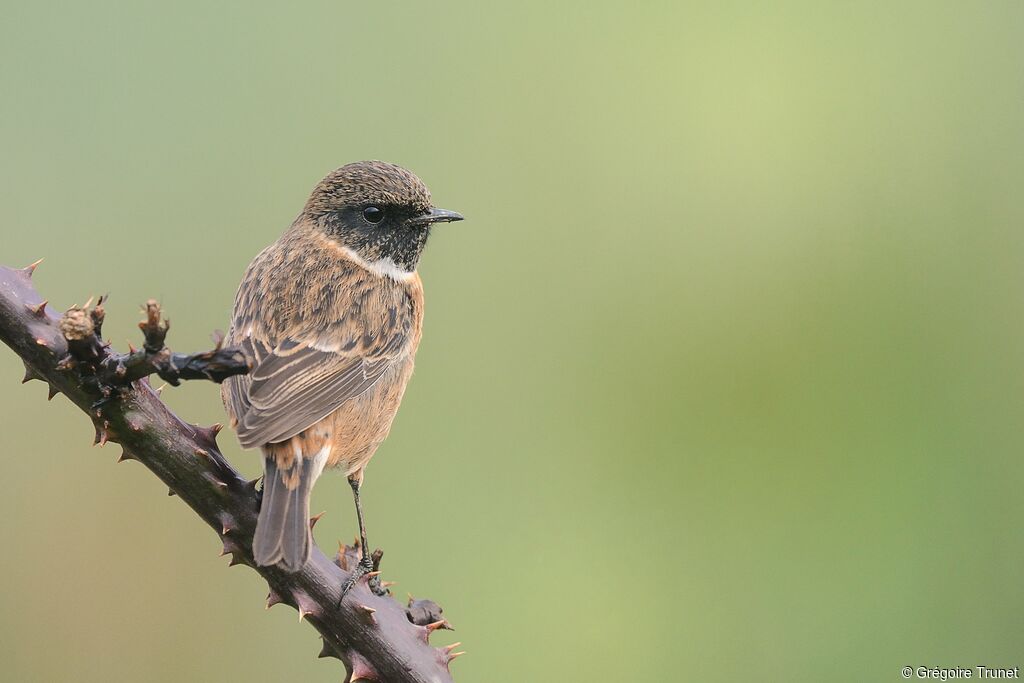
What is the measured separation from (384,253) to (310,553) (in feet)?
6.41

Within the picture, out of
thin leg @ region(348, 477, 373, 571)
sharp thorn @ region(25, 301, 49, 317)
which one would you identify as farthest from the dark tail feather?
sharp thorn @ region(25, 301, 49, 317)

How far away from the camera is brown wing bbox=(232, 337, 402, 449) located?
126 inches

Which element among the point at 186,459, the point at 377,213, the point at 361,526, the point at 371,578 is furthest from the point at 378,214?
the point at 186,459

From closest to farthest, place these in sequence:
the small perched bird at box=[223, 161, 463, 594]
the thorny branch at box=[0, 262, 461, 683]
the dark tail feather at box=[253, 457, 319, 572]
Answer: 1. the thorny branch at box=[0, 262, 461, 683]
2. the dark tail feather at box=[253, 457, 319, 572]
3. the small perched bird at box=[223, 161, 463, 594]

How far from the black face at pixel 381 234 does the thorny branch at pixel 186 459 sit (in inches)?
71.6

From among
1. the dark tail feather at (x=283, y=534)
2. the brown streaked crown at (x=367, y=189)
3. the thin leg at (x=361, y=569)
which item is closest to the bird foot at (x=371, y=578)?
the thin leg at (x=361, y=569)

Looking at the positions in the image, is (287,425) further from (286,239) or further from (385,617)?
(286,239)

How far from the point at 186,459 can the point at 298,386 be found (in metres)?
1.21

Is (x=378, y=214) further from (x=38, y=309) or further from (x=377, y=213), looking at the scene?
(x=38, y=309)

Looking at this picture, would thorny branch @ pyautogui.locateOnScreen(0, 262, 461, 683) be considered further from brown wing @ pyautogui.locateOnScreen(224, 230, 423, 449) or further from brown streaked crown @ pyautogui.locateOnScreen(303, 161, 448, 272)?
brown streaked crown @ pyautogui.locateOnScreen(303, 161, 448, 272)

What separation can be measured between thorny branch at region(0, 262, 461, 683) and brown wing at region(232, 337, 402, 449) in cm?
71

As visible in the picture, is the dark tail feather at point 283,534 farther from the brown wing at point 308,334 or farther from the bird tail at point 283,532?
the brown wing at point 308,334

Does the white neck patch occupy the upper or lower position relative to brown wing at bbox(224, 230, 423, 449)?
upper

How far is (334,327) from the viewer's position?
386cm
